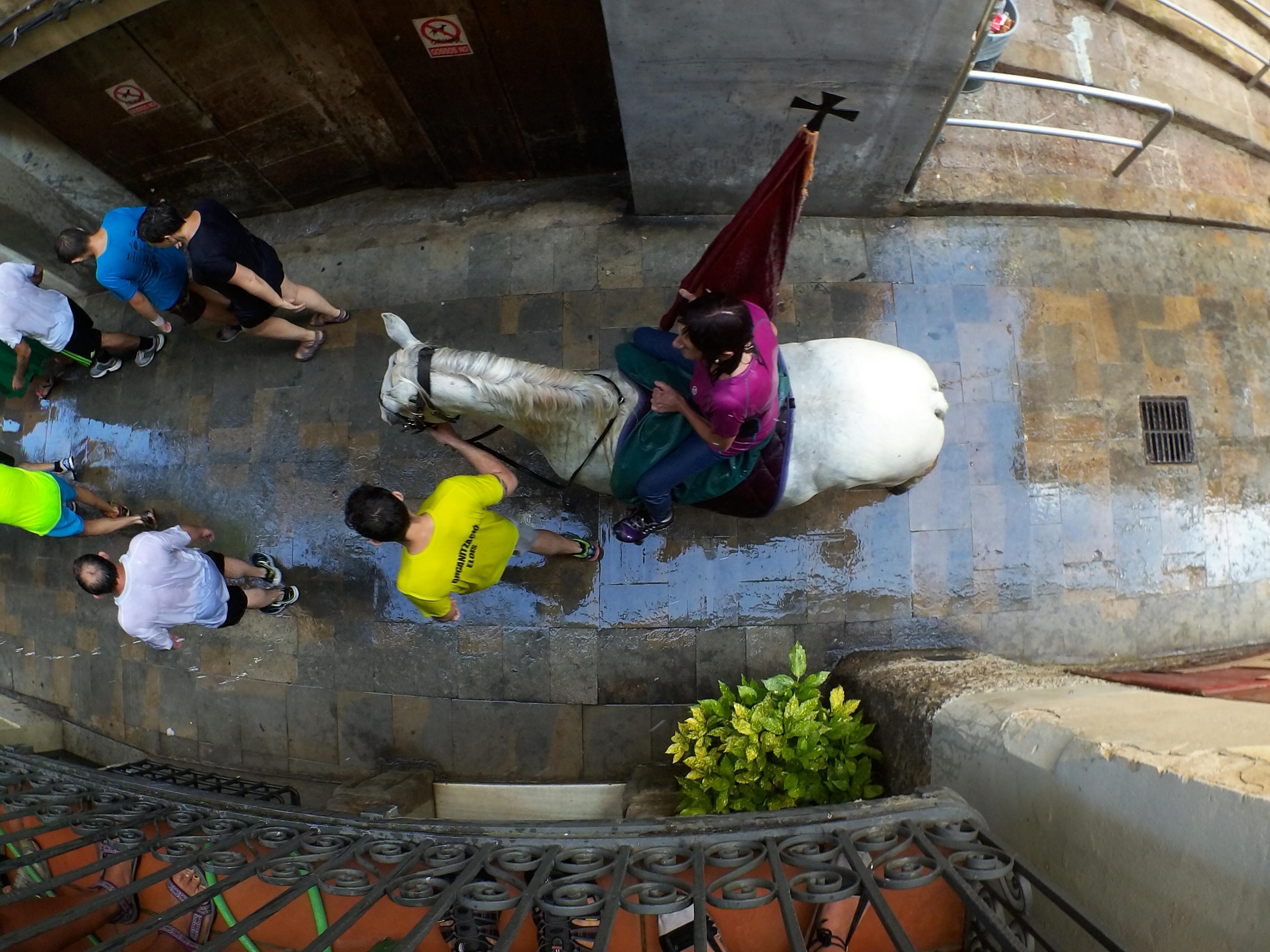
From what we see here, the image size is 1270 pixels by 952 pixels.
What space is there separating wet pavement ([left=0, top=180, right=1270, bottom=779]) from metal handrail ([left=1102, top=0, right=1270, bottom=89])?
1.70m

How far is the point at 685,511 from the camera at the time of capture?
486cm

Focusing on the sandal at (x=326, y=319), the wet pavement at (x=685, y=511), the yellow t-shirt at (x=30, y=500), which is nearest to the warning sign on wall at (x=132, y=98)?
the wet pavement at (x=685, y=511)

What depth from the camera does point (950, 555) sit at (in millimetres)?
4816

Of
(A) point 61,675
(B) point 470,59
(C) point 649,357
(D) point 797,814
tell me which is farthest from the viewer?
(A) point 61,675

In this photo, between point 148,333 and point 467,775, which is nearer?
point 467,775

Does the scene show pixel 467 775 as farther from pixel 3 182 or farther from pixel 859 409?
pixel 3 182

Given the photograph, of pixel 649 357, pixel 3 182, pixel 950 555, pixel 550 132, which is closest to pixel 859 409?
pixel 649 357

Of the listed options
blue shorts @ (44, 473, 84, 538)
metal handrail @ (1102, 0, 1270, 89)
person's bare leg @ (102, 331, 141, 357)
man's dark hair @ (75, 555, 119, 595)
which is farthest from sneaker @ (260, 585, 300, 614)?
metal handrail @ (1102, 0, 1270, 89)

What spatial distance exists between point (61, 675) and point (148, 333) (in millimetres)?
3009

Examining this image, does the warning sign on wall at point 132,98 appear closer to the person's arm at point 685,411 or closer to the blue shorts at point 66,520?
the blue shorts at point 66,520

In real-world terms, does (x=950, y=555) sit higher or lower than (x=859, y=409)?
lower

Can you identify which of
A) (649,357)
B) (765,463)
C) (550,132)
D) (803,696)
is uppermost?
(550,132)

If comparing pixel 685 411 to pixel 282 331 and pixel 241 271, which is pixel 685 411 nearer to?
pixel 241 271

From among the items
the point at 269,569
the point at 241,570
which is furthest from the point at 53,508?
the point at 269,569
